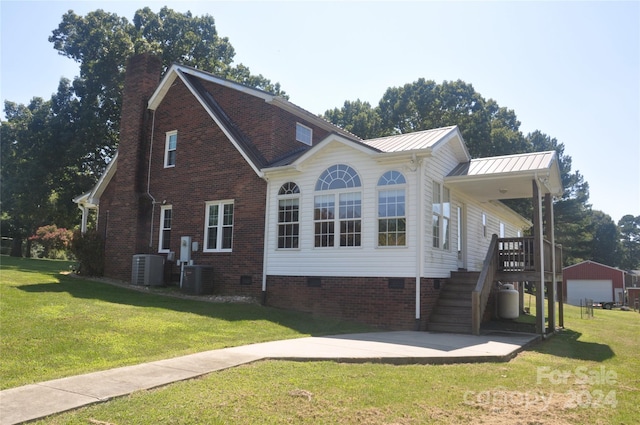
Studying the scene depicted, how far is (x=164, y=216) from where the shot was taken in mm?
17875

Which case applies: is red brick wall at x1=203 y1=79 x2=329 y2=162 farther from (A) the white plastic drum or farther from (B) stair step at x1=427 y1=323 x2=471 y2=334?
(A) the white plastic drum

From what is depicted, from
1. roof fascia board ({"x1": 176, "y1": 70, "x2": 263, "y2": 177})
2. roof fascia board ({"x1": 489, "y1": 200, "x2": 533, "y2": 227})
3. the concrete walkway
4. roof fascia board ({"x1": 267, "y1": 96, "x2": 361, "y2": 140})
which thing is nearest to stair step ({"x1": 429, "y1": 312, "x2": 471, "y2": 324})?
the concrete walkway

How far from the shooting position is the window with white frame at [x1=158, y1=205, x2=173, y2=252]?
1756cm

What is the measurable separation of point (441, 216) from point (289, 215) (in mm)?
4290

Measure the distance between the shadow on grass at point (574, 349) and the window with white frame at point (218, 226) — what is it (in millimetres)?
9442

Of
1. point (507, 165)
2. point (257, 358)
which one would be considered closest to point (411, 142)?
point (507, 165)

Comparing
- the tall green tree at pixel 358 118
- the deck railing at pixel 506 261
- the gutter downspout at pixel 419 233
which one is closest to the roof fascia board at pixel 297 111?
the gutter downspout at pixel 419 233

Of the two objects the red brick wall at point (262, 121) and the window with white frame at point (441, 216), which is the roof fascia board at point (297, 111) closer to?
the red brick wall at point (262, 121)

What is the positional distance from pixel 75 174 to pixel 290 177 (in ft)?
83.4

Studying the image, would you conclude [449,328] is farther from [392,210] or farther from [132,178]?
[132,178]

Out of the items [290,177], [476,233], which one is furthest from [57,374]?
[476,233]

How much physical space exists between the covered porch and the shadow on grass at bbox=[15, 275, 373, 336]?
137 inches

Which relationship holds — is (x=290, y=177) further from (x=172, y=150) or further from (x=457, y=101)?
(x=457, y=101)

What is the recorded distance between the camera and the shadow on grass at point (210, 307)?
11500 mm
